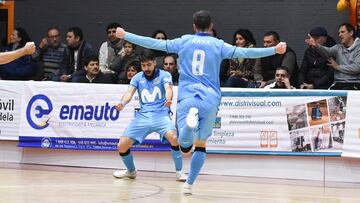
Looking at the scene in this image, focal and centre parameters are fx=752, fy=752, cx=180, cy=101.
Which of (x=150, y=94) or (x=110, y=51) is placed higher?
(x=110, y=51)

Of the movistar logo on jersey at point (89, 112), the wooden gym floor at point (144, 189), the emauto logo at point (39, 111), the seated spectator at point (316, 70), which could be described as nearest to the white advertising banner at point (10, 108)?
the emauto logo at point (39, 111)

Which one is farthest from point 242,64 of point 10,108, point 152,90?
point 10,108

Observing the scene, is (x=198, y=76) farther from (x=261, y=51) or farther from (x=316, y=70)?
(x=316, y=70)

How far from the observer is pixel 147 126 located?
12469 mm

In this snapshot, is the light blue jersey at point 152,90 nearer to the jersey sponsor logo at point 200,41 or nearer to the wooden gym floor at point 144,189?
the wooden gym floor at point 144,189

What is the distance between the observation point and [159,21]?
17.7 metres

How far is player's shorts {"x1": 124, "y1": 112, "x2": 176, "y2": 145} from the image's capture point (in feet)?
40.8

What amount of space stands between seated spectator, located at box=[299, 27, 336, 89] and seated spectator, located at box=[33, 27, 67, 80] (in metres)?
5.34

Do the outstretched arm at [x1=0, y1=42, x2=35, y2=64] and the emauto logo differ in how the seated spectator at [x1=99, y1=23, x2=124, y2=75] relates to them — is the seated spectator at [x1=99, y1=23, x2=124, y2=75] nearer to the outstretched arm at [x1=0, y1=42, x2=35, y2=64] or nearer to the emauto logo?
the emauto logo

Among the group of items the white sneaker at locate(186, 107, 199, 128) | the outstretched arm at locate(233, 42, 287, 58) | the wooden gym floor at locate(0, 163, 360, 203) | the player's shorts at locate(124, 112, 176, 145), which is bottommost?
the wooden gym floor at locate(0, 163, 360, 203)

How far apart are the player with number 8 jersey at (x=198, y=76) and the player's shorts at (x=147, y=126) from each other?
7.95ft

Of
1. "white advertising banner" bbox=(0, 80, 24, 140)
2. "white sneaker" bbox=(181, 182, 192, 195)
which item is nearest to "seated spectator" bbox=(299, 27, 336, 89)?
"white sneaker" bbox=(181, 182, 192, 195)

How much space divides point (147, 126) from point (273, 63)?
3.52 meters

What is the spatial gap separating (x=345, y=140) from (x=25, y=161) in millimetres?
6177
